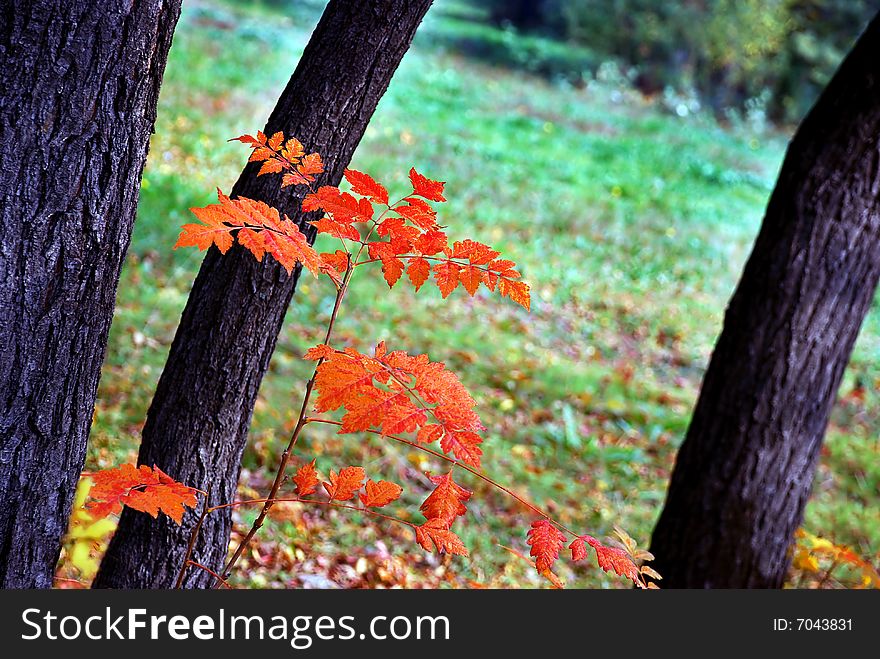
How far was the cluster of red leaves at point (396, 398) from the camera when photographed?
153cm

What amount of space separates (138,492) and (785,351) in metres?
2.29

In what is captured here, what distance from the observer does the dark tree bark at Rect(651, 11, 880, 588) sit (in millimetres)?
3000

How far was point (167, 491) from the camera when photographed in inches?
66.4

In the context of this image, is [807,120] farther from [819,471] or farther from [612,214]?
[612,214]

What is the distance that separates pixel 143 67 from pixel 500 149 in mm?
10132

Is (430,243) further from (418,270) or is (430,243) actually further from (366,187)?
(366,187)

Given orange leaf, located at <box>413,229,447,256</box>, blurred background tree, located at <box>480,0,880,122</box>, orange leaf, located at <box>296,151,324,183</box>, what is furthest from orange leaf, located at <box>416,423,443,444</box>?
blurred background tree, located at <box>480,0,880,122</box>

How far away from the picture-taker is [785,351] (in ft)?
10.0

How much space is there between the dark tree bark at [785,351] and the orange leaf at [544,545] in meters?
1.50

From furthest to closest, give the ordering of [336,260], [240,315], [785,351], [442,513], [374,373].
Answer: [785,351]
[240,315]
[336,260]
[442,513]
[374,373]

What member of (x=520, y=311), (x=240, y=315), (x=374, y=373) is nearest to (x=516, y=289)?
(x=374, y=373)

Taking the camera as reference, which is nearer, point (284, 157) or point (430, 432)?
point (430, 432)
